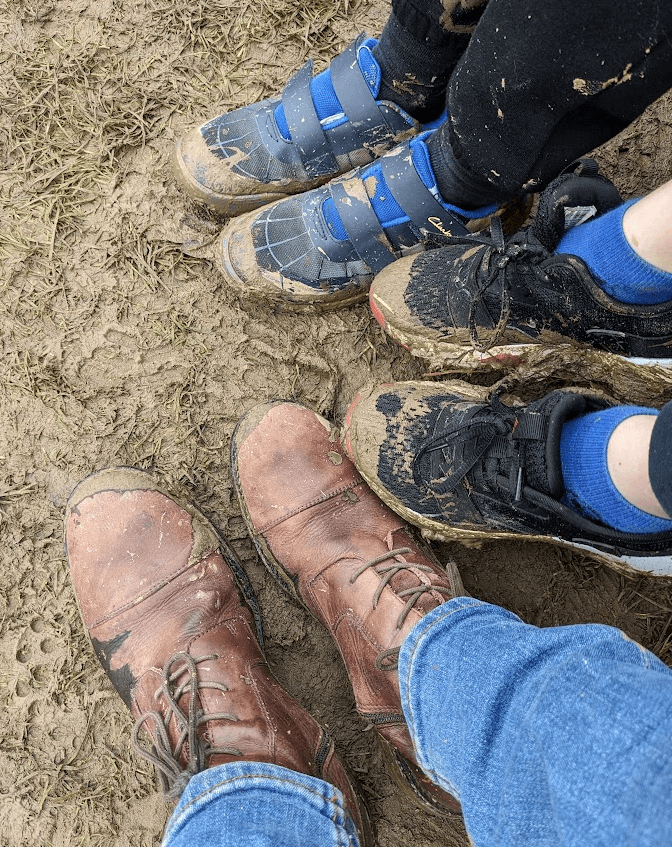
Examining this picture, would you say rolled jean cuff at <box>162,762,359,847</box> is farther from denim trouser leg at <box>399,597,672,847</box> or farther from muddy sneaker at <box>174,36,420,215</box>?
muddy sneaker at <box>174,36,420,215</box>

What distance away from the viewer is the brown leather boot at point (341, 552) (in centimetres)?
132

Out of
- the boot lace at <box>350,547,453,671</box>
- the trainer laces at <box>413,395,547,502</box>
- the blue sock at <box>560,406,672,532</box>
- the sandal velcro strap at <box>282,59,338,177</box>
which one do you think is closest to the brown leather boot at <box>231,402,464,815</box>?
the boot lace at <box>350,547,453,671</box>

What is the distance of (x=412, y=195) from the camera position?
4.69ft

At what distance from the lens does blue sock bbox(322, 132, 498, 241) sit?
4.65 ft

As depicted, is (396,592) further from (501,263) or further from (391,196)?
(391,196)

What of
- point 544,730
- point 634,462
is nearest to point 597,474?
point 634,462

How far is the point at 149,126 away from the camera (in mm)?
1709

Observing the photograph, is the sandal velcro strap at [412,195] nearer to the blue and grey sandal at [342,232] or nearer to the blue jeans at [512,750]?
the blue and grey sandal at [342,232]

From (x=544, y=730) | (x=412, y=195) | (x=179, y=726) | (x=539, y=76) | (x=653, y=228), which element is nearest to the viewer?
(x=544, y=730)

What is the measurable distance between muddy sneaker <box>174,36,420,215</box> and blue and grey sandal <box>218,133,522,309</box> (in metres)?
0.09

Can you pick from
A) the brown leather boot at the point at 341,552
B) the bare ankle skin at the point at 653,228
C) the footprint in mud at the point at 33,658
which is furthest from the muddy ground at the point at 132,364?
the bare ankle skin at the point at 653,228

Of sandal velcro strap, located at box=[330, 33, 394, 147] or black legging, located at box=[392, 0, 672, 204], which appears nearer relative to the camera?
black legging, located at box=[392, 0, 672, 204]

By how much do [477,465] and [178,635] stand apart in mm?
840

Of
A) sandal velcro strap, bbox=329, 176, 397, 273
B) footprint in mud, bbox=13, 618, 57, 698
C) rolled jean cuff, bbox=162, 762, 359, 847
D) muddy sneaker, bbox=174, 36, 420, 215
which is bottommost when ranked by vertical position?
footprint in mud, bbox=13, 618, 57, 698
